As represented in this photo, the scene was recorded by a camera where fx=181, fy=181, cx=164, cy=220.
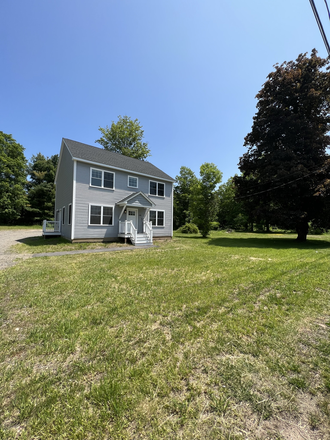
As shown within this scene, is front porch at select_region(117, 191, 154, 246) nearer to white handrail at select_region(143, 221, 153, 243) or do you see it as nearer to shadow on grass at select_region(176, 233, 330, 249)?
white handrail at select_region(143, 221, 153, 243)

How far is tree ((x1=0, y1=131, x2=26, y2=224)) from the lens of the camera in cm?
2812

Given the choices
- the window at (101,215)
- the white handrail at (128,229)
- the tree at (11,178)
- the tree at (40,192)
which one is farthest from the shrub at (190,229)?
the tree at (11,178)

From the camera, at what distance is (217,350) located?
239cm

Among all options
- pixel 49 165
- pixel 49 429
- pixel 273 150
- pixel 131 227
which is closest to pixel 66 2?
pixel 131 227

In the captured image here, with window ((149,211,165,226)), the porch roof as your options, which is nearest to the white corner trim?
the porch roof

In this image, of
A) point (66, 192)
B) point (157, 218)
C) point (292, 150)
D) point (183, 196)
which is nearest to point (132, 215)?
point (157, 218)

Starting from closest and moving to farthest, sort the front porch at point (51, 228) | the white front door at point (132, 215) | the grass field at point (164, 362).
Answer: the grass field at point (164, 362) < the front porch at point (51, 228) < the white front door at point (132, 215)

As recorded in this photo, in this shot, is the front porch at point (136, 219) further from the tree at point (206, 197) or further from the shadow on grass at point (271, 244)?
the tree at point (206, 197)

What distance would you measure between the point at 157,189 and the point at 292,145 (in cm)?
1312

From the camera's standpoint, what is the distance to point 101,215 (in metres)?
13.5

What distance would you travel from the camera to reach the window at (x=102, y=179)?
13398 mm

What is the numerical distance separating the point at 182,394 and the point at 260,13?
9.09 metres

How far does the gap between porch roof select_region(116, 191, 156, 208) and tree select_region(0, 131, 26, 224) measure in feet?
83.0

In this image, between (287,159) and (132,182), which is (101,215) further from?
(287,159)
